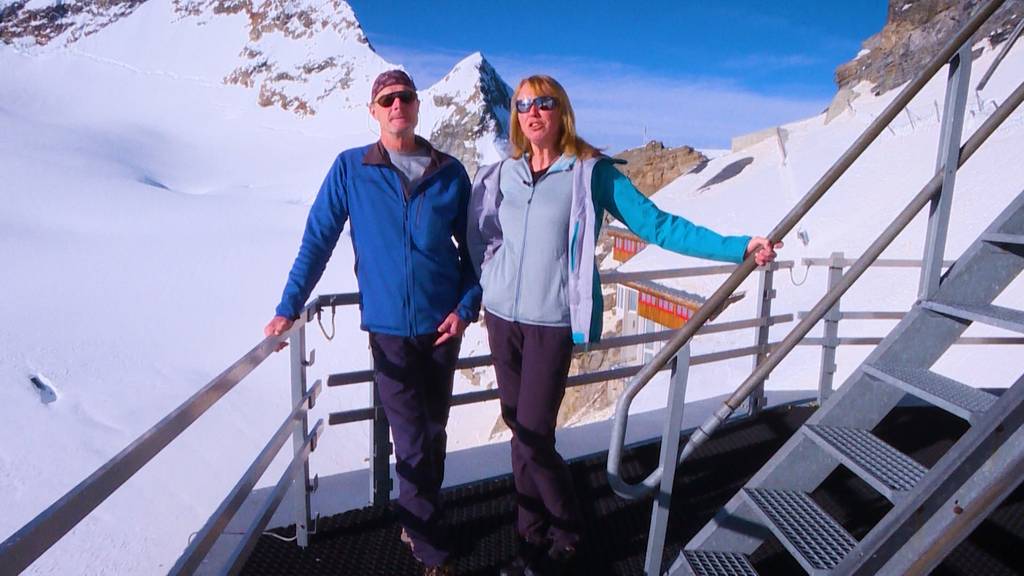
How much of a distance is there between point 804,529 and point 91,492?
5.03 feet

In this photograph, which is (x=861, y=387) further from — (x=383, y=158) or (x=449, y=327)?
(x=383, y=158)

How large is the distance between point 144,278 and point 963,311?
33.5 metres

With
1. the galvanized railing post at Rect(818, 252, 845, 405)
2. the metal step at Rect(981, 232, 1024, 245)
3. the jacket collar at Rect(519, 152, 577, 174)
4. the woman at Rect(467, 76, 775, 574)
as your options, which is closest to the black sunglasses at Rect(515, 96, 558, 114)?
the woman at Rect(467, 76, 775, 574)

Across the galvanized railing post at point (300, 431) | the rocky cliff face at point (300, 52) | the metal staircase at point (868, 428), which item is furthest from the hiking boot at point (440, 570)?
the rocky cliff face at point (300, 52)

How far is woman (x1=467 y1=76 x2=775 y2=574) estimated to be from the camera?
1.78 metres

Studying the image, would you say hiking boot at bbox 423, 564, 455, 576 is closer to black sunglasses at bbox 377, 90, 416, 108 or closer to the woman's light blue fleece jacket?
the woman's light blue fleece jacket

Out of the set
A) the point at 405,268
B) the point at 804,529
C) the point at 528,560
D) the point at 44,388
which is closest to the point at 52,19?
the point at 44,388

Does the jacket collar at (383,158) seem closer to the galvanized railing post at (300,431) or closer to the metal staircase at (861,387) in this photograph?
the galvanized railing post at (300,431)

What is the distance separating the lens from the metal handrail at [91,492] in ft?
2.51

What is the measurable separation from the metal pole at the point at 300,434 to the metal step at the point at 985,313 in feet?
6.20

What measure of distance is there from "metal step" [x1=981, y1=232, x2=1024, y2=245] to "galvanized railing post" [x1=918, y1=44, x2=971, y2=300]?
0.10 meters

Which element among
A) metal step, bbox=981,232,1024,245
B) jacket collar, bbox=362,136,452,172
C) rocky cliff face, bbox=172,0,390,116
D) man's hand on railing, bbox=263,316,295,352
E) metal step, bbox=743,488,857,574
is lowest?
metal step, bbox=743,488,857,574

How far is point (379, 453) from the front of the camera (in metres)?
2.51

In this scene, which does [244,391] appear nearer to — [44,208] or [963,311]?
[963,311]
